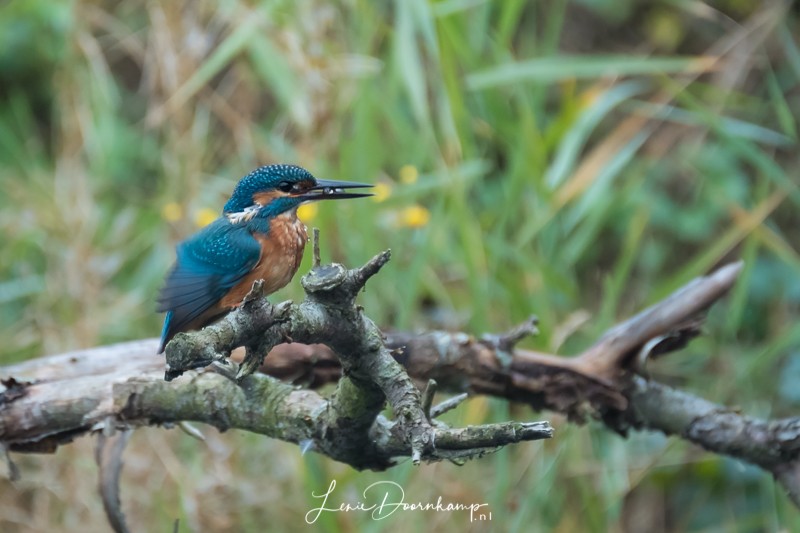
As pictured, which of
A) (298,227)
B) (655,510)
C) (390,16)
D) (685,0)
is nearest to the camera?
(298,227)

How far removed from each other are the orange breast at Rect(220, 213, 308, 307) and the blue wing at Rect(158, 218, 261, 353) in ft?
0.05

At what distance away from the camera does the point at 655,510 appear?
296cm

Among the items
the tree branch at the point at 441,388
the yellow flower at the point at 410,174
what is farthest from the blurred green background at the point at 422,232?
the tree branch at the point at 441,388

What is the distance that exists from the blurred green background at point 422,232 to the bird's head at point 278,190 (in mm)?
382

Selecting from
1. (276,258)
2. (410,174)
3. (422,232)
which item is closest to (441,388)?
(276,258)

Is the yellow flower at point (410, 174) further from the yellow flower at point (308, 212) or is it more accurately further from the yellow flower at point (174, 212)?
the yellow flower at point (174, 212)

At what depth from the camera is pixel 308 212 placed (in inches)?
89.6

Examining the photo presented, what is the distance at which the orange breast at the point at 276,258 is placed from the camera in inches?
67.1

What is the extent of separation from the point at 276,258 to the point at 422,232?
683 mm

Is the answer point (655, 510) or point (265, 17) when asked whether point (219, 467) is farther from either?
point (655, 510)

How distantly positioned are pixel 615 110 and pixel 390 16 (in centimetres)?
97

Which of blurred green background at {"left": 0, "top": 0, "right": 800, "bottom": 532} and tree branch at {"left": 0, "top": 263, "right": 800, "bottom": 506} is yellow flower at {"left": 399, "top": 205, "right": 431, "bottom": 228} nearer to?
blurred green background at {"left": 0, "top": 0, "right": 800, "bottom": 532}

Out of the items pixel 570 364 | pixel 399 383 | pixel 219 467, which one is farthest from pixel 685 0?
pixel 399 383
